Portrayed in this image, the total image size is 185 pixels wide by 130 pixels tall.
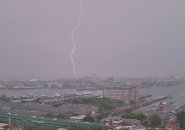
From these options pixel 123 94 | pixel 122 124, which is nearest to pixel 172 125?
pixel 122 124

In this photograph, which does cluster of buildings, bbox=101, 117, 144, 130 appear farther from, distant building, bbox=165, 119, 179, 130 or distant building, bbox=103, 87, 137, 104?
distant building, bbox=103, 87, 137, 104

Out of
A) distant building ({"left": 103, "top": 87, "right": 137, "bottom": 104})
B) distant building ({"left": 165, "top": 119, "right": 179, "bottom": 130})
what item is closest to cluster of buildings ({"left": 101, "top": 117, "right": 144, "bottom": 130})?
distant building ({"left": 165, "top": 119, "right": 179, "bottom": 130})

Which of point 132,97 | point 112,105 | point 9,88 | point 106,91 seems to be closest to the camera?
point 112,105

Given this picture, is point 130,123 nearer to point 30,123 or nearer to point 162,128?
point 162,128

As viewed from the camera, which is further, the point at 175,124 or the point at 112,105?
the point at 112,105

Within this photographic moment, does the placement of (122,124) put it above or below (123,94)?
below

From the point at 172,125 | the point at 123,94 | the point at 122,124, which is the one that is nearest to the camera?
the point at 172,125

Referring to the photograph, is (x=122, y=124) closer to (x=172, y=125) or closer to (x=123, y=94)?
(x=172, y=125)

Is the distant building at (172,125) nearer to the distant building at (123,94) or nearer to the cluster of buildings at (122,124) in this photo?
the cluster of buildings at (122,124)

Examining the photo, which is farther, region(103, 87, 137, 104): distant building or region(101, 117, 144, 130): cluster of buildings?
region(103, 87, 137, 104): distant building

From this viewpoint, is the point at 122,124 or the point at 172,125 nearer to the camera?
the point at 172,125

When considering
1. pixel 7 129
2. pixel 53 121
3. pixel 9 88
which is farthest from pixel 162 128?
pixel 9 88
